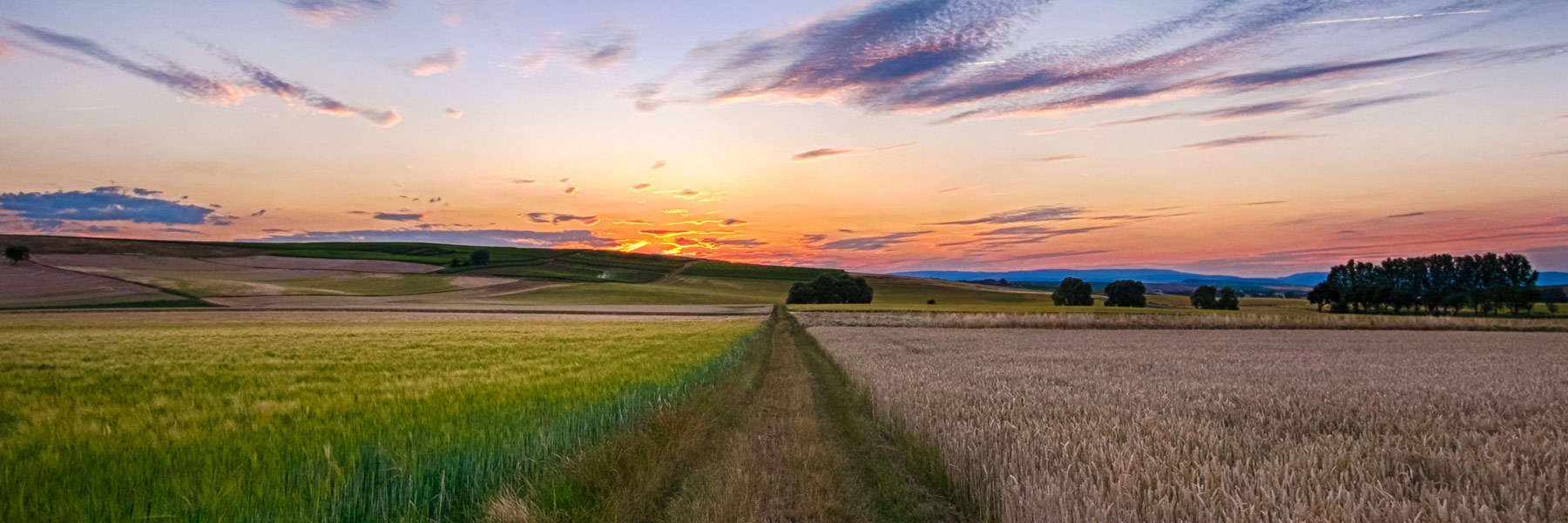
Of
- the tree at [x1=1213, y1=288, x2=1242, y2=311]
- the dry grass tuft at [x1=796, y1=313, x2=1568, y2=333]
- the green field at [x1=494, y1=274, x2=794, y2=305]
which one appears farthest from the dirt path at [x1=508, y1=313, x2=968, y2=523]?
the tree at [x1=1213, y1=288, x2=1242, y2=311]

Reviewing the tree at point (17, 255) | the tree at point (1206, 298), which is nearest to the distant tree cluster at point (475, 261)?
the tree at point (17, 255)

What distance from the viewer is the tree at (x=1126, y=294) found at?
112m

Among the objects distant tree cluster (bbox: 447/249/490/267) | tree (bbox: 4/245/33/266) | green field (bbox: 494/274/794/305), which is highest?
distant tree cluster (bbox: 447/249/490/267)

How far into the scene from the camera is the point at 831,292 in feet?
356

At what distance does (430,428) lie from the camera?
7129mm

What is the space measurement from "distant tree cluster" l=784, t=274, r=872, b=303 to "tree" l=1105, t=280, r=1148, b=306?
44.9 metres

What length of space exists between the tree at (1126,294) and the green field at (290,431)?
115889 millimetres

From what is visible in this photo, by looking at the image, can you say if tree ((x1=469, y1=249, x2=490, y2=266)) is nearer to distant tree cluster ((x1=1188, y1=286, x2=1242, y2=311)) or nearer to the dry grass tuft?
the dry grass tuft

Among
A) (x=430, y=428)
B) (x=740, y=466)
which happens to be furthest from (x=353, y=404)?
(x=740, y=466)

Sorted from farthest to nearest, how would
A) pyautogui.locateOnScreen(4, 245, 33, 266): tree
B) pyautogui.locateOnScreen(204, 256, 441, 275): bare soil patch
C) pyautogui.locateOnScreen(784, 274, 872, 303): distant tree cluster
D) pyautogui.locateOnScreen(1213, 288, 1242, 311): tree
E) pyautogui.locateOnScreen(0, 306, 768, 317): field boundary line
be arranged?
pyautogui.locateOnScreen(204, 256, 441, 275): bare soil patch → pyautogui.locateOnScreen(784, 274, 872, 303): distant tree cluster → pyautogui.locateOnScreen(1213, 288, 1242, 311): tree → pyautogui.locateOnScreen(4, 245, 33, 266): tree → pyautogui.locateOnScreen(0, 306, 768, 317): field boundary line

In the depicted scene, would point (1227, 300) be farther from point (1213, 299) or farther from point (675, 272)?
point (675, 272)

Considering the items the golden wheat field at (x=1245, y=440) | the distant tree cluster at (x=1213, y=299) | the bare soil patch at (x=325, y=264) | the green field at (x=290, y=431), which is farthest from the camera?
the bare soil patch at (x=325, y=264)

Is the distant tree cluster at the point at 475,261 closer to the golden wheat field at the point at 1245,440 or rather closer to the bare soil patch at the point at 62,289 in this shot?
the bare soil patch at the point at 62,289

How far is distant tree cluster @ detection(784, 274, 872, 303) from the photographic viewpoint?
108188 mm
